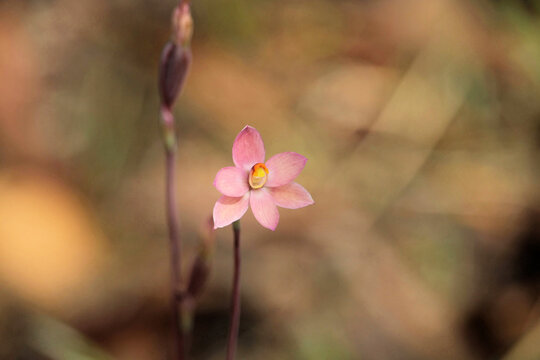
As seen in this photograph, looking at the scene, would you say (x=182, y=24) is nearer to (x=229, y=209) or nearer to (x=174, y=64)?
(x=174, y=64)

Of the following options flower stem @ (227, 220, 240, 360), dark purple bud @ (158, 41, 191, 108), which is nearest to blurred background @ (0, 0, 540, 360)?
flower stem @ (227, 220, 240, 360)

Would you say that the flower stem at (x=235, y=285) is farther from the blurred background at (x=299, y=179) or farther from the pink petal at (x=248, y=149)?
the blurred background at (x=299, y=179)

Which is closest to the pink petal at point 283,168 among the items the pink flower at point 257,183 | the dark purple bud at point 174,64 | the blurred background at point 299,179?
the pink flower at point 257,183

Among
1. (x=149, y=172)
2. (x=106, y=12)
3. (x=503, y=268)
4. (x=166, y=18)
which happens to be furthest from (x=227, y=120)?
(x=503, y=268)

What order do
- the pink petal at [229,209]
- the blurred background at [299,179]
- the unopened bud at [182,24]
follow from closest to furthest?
1. the pink petal at [229,209]
2. the unopened bud at [182,24]
3. the blurred background at [299,179]

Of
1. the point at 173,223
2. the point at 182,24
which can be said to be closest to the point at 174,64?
the point at 182,24

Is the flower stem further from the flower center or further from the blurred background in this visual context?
the blurred background
